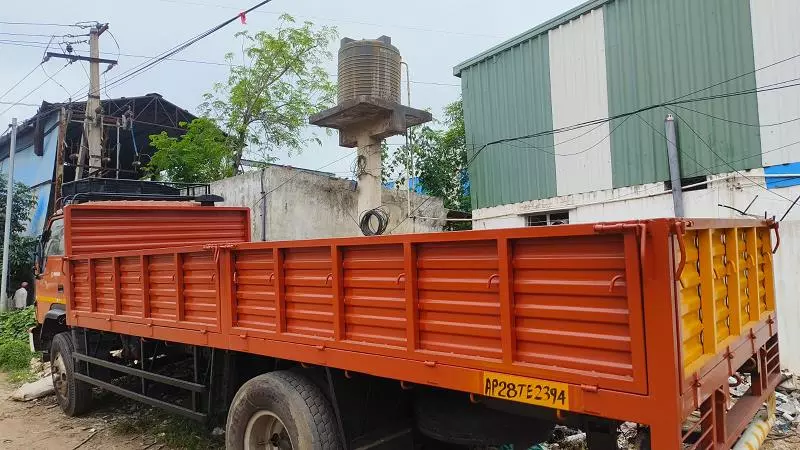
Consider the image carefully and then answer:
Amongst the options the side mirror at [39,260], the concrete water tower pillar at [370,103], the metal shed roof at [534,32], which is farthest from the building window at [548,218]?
the side mirror at [39,260]

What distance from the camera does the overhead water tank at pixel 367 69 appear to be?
954 cm

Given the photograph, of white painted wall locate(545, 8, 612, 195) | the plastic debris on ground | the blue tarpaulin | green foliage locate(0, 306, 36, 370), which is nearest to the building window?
white painted wall locate(545, 8, 612, 195)

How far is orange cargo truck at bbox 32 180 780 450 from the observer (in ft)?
6.79

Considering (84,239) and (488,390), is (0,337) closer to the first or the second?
(84,239)

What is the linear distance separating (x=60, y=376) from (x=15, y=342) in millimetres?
4444

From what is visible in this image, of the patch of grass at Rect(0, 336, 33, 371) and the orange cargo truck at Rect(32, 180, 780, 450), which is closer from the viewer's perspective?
the orange cargo truck at Rect(32, 180, 780, 450)

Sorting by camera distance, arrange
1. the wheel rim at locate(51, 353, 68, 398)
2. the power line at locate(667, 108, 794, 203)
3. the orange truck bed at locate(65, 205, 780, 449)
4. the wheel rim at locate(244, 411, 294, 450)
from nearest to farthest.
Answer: the orange truck bed at locate(65, 205, 780, 449) < the wheel rim at locate(244, 411, 294, 450) < the wheel rim at locate(51, 353, 68, 398) < the power line at locate(667, 108, 794, 203)

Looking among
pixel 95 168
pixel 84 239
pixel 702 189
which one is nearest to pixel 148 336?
pixel 84 239

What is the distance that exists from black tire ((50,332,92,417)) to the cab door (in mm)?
447

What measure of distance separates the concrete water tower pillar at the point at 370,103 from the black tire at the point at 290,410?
6.54 metres

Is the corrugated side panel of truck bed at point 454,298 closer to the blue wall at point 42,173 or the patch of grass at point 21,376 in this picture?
the patch of grass at point 21,376

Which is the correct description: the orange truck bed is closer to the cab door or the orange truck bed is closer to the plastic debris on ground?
the plastic debris on ground

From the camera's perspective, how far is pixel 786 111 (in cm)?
674

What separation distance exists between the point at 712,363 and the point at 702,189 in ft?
19.3
